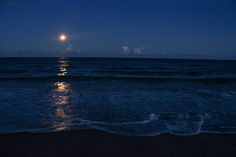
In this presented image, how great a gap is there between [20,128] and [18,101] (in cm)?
464

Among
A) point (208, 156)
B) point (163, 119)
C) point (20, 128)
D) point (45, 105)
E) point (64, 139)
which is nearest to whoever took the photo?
point (208, 156)

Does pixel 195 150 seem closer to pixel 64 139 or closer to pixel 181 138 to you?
pixel 181 138

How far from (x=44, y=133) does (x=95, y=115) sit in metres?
2.62

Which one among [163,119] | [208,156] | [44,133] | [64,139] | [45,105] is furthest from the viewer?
[45,105]

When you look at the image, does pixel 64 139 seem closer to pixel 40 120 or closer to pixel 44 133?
pixel 44 133

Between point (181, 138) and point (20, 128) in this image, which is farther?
point (20, 128)

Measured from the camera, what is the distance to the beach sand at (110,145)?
515cm

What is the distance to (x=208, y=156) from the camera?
5102 mm

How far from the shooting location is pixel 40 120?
785cm

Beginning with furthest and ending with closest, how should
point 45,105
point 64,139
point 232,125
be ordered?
point 45,105, point 232,125, point 64,139

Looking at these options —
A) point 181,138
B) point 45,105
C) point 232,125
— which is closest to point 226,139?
point 181,138

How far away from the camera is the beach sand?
5.15 metres

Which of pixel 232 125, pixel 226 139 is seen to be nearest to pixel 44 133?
pixel 226 139

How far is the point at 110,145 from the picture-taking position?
18.5 feet
